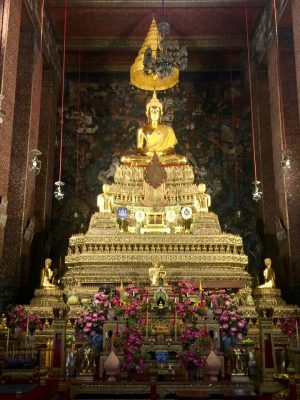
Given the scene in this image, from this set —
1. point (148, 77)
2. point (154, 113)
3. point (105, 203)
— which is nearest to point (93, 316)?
point (105, 203)

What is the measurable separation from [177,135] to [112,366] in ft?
30.2

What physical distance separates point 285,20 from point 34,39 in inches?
209

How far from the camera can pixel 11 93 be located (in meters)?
8.80

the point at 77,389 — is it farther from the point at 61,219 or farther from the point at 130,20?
the point at 130,20

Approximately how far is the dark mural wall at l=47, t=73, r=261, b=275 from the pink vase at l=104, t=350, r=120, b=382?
742 centimetres

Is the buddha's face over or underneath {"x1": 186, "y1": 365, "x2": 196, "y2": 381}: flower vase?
over

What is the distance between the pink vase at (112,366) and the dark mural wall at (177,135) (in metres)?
7.42

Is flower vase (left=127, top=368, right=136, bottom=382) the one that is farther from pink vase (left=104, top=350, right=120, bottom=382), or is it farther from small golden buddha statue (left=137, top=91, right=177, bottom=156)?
small golden buddha statue (left=137, top=91, right=177, bottom=156)

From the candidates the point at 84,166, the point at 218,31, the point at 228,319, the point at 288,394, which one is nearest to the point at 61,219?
the point at 84,166

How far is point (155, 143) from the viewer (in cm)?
1207

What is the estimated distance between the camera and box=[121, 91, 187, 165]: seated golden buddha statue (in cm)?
1177

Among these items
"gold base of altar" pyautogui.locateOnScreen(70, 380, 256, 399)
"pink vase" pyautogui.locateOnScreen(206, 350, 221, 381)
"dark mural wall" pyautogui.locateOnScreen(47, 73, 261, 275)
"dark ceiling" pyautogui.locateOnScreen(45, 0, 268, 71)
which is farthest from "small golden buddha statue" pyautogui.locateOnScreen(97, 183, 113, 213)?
"gold base of altar" pyautogui.locateOnScreen(70, 380, 256, 399)

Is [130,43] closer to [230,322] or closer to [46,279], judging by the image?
[46,279]

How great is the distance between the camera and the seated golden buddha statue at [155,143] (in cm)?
1177
